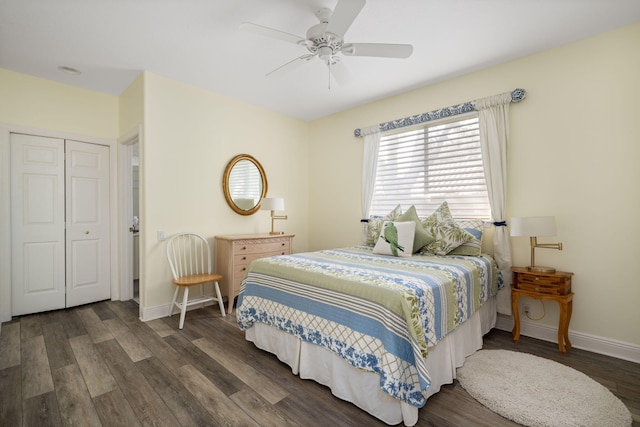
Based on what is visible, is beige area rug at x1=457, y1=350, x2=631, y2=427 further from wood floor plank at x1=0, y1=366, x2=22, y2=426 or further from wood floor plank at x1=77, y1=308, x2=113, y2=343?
wood floor plank at x1=77, y1=308, x2=113, y2=343

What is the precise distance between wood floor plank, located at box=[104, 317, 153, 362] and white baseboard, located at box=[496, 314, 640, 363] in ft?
10.9

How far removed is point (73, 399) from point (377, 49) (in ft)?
10.4

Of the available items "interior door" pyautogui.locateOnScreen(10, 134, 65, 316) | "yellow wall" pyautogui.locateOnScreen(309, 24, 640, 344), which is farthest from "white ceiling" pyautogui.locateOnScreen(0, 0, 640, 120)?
"interior door" pyautogui.locateOnScreen(10, 134, 65, 316)

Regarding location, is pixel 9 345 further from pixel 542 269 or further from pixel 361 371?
pixel 542 269

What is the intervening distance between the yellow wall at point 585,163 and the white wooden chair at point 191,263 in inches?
130

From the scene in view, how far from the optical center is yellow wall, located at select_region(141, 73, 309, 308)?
326 centimetres

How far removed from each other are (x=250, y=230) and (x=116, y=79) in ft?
7.84

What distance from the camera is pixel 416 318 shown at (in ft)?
5.41

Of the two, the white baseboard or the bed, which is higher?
the bed

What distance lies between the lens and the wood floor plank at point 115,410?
1665 mm

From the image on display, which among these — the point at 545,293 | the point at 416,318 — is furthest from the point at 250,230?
the point at 545,293

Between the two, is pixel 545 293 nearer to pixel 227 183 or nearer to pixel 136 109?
pixel 227 183

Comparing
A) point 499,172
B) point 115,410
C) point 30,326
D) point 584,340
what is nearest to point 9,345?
point 30,326

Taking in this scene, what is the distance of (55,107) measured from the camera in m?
3.46
